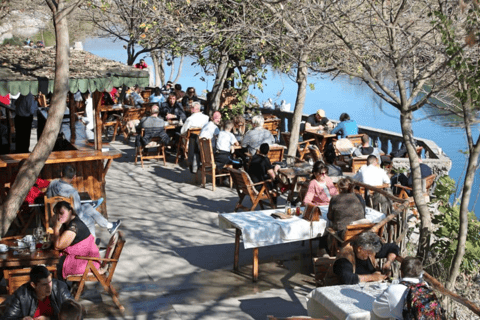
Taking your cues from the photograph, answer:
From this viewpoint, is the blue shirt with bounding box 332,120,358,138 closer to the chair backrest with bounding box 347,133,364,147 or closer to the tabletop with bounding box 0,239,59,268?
the chair backrest with bounding box 347,133,364,147

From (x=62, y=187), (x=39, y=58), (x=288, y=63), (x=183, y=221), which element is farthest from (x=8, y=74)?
(x=288, y=63)

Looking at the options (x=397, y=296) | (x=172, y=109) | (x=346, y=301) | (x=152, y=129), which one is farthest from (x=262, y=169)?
(x=172, y=109)

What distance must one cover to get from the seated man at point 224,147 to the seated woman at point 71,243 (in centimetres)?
570

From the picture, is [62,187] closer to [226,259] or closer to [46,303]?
[226,259]

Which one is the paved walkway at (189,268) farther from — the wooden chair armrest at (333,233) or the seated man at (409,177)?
the seated man at (409,177)

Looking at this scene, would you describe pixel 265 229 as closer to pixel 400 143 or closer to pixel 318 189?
pixel 318 189

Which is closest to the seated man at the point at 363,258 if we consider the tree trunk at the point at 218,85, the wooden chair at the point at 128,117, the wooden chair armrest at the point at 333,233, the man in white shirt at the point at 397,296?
the wooden chair armrest at the point at 333,233

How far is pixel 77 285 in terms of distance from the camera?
7422 millimetres

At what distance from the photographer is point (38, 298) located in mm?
5777

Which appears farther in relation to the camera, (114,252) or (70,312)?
(114,252)

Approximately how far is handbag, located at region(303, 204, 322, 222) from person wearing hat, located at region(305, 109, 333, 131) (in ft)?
23.0

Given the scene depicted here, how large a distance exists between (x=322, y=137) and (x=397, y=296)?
951 centimetres

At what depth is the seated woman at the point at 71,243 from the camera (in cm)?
707

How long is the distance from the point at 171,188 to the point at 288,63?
3465 mm
